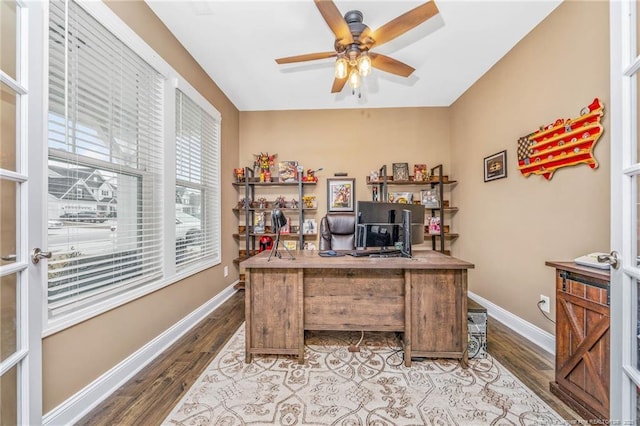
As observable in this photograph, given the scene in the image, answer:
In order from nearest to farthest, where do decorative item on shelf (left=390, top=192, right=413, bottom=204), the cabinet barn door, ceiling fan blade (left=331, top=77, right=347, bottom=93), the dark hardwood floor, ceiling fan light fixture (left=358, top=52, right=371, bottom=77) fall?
1. the cabinet barn door
2. the dark hardwood floor
3. ceiling fan light fixture (left=358, top=52, right=371, bottom=77)
4. ceiling fan blade (left=331, top=77, right=347, bottom=93)
5. decorative item on shelf (left=390, top=192, right=413, bottom=204)

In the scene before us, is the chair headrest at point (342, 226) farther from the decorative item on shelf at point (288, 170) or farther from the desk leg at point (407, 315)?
the desk leg at point (407, 315)

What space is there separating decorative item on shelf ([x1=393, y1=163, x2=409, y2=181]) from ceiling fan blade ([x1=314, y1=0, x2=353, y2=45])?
213 cm

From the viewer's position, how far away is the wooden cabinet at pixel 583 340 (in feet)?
4.34

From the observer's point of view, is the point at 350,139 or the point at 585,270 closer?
the point at 585,270

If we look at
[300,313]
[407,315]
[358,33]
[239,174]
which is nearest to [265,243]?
[239,174]

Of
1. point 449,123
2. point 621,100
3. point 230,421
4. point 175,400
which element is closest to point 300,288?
point 230,421

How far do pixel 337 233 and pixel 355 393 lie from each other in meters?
1.70

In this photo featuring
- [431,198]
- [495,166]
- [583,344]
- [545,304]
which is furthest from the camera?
[431,198]

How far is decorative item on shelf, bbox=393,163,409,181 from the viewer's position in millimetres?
3704

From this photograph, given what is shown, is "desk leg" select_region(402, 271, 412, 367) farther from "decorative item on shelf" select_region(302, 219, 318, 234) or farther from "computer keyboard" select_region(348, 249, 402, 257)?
"decorative item on shelf" select_region(302, 219, 318, 234)

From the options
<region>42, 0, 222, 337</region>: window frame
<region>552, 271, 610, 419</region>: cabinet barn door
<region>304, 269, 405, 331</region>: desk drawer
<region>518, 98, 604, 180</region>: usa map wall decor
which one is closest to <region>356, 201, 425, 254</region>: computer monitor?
<region>304, 269, 405, 331</region>: desk drawer

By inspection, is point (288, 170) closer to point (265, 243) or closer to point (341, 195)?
point (341, 195)

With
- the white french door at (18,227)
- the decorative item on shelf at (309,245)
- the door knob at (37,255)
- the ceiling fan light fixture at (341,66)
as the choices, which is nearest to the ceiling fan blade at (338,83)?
the ceiling fan light fixture at (341,66)

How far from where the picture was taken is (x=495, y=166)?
2727mm
